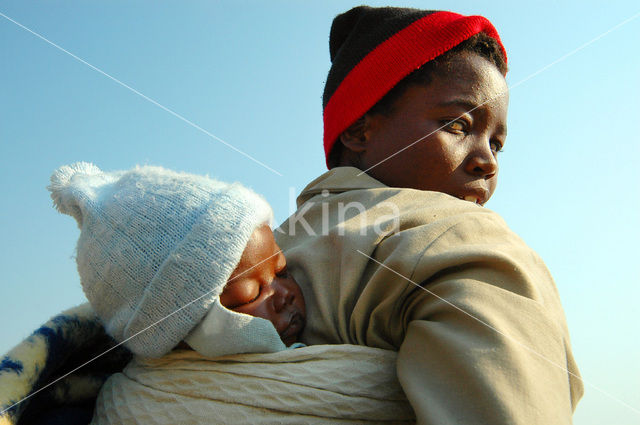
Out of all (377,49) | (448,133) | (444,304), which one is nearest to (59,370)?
(444,304)

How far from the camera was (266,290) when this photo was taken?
4.79 feet

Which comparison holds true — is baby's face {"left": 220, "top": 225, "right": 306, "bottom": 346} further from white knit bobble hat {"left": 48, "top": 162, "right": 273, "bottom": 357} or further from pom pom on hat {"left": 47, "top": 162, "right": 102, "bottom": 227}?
pom pom on hat {"left": 47, "top": 162, "right": 102, "bottom": 227}

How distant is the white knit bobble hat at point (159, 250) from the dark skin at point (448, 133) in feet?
2.22

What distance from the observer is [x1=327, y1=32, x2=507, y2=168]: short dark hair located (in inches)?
80.7

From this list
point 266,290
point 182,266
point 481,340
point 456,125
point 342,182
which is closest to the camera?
point 481,340

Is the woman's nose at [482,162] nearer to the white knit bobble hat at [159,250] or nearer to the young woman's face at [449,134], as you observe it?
the young woman's face at [449,134]

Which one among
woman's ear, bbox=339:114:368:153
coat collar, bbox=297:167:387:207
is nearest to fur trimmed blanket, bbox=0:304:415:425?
coat collar, bbox=297:167:387:207

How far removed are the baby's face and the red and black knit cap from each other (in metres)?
0.87

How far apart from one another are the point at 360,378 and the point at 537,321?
0.39 m

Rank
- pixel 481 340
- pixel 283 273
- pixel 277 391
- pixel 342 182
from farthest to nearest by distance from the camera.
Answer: pixel 342 182, pixel 283 273, pixel 277 391, pixel 481 340

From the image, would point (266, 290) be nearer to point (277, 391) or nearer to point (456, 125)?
point (277, 391)

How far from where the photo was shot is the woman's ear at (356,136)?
2182mm

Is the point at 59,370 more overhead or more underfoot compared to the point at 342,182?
more underfoot

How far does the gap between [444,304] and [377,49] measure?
132cm
